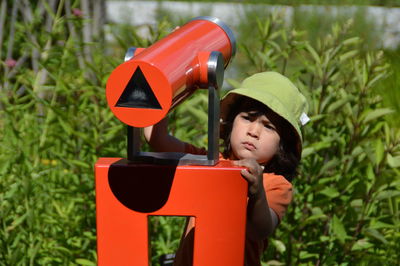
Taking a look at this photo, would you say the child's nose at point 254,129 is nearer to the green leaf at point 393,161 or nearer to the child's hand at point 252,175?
the child's hand at point 252,175

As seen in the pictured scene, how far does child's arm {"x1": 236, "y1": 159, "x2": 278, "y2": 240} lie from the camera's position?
1763 millimetres

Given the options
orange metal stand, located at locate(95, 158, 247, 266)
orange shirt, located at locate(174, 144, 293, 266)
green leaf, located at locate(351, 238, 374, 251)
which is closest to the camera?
orange metal stand, located at locate(95, 158, 247, 266)

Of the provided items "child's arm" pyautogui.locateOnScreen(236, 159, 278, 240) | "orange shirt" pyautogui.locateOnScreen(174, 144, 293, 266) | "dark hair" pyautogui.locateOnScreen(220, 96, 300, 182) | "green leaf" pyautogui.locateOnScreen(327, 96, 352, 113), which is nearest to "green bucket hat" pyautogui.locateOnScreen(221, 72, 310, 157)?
"dark hair" pyautogui.locateOnScreen(220, 96, 300, 182)

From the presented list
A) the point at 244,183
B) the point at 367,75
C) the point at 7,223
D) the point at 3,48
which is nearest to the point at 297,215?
the point at 367,75

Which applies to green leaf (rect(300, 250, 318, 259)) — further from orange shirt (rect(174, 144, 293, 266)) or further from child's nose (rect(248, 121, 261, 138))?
child's nose (rect(248, 121, 261, 138))

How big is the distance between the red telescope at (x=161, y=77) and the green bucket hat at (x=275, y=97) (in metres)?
0.29

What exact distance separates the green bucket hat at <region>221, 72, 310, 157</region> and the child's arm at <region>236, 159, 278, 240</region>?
0.27m

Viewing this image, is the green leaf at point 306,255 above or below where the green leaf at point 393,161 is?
below

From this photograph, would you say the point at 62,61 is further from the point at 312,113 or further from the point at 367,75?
the point at 367,75

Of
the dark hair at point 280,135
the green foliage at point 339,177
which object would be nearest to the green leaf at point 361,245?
the green foliage at point 339,177

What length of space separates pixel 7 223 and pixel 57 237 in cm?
20

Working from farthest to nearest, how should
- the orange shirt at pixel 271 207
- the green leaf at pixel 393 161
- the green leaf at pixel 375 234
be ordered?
the green leaf at pixel 375 234 → the green leaf at pixel 393 161 → the orange shirt at pixel 271 207

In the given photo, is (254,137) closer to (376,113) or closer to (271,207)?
(271,207)

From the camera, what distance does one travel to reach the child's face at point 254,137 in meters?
2.07
